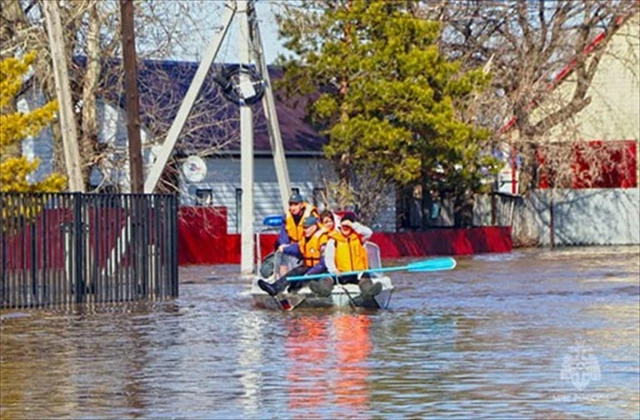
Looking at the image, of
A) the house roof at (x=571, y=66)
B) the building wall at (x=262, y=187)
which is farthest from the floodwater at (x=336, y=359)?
the house roof at (x=571, y=66)

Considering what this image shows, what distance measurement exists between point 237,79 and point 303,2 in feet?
28.4

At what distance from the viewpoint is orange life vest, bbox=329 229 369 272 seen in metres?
26.7

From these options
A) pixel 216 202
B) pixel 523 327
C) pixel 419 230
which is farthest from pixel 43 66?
pixel 523 327

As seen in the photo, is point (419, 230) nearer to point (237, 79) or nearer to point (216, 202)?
point (216, 202)

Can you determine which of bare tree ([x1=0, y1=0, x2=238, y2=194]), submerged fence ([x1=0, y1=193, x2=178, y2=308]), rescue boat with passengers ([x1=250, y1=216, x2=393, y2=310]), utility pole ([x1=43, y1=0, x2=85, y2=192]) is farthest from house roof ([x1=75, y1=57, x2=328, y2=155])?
rescue boat with passengers ([x1=250, y1=216, x2=393, y2=310])

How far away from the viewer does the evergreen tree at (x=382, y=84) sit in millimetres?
47438

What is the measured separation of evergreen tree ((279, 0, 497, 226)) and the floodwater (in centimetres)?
1590

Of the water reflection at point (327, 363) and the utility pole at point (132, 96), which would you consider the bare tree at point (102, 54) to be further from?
the water reflection at point (327, 363)

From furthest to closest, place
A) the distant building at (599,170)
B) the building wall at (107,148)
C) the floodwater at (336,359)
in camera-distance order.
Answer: the distant building at (599,170), the building wall at (107,148), the floodwater at (336,359)

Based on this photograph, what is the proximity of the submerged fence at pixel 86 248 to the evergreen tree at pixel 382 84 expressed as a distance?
59.1 ft

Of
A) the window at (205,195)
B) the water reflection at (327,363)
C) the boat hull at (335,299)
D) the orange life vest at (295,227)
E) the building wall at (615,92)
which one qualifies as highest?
the building wall at (615,92)

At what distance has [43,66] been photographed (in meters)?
40.8

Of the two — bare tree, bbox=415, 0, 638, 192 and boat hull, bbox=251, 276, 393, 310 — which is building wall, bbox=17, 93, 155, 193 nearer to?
bare tree, bbox=415, 0, 638, 192

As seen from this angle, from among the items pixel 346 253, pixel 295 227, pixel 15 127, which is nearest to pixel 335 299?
pixel 346 253
